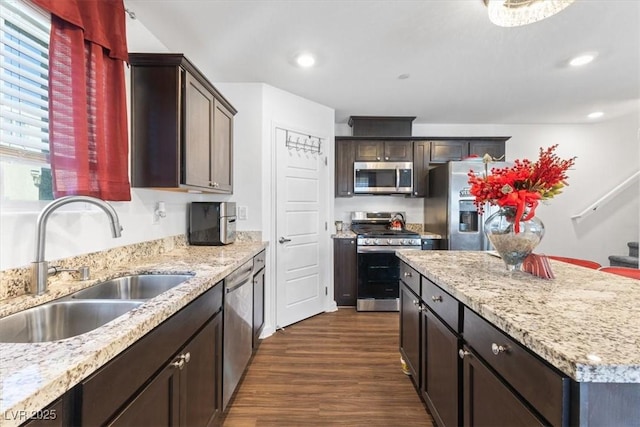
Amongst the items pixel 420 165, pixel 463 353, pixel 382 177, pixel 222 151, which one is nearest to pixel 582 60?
pixel 420 165

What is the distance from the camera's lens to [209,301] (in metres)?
1.41

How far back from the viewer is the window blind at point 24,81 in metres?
1.11

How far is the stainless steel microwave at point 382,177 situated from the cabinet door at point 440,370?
2.44 meters

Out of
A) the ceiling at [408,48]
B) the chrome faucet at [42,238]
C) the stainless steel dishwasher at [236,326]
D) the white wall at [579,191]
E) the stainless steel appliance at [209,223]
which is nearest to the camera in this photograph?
the chrome faucet at [42,238]

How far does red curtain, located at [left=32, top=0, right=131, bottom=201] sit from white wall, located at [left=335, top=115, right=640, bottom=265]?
304 cm

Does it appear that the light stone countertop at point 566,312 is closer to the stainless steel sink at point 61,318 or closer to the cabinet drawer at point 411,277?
the cabinet drawer at point 411,277

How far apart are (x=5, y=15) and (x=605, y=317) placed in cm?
239

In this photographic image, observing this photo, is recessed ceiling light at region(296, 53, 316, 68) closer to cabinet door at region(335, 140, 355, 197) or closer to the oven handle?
cabinet door at region(335, 140, 355, 197)

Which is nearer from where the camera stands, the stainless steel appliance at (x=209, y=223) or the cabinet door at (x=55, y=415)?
the cabinet door at (x=55, y=415)

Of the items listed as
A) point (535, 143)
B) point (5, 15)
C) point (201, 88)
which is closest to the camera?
point (5, 15)

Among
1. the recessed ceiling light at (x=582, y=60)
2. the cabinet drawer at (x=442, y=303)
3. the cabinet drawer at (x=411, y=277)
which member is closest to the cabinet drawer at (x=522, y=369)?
the cabinet drawer at (x=442, y=303)

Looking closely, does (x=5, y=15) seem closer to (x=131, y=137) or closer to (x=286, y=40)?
(x=131, y=137)

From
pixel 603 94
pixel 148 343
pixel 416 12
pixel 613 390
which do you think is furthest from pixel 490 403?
pixel 603 94

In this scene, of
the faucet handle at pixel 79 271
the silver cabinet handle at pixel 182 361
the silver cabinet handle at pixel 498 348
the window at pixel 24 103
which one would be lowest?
the silver cabinet handle at pixel 182 361
